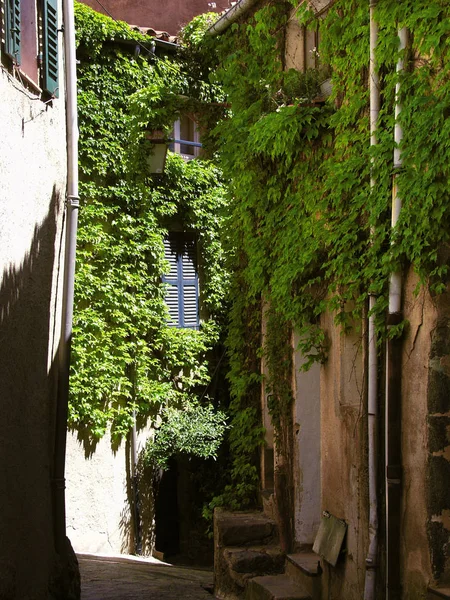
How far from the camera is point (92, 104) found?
13.0 m

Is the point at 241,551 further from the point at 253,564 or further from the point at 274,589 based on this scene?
the point at 274,589

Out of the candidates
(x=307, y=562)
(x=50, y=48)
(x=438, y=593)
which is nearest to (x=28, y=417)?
(x=307, y=562)

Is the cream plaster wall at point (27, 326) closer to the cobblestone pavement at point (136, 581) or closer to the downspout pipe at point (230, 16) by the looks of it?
the cobblestone pavement at point (136, 581)

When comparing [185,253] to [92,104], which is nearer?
[92,104]

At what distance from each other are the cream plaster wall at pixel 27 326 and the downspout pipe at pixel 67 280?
9 centimetres

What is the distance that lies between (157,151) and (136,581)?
20.2 ft

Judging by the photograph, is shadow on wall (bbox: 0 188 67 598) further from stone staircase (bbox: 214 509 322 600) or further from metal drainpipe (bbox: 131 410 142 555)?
metal drainpipe (bbox: 131 410 142 555)

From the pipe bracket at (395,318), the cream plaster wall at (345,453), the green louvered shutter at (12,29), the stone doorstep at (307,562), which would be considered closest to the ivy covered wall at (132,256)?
the stone doorstep at (307,562)

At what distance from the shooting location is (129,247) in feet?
43.4

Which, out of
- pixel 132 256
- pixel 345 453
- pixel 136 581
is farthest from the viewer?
pixel 132 256

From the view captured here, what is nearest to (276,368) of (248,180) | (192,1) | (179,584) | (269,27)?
(248,180)

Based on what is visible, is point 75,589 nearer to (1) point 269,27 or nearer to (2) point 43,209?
(2) point 43,209

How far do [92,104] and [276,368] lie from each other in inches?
245

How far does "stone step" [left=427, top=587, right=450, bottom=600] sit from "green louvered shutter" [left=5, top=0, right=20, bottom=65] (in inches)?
183
